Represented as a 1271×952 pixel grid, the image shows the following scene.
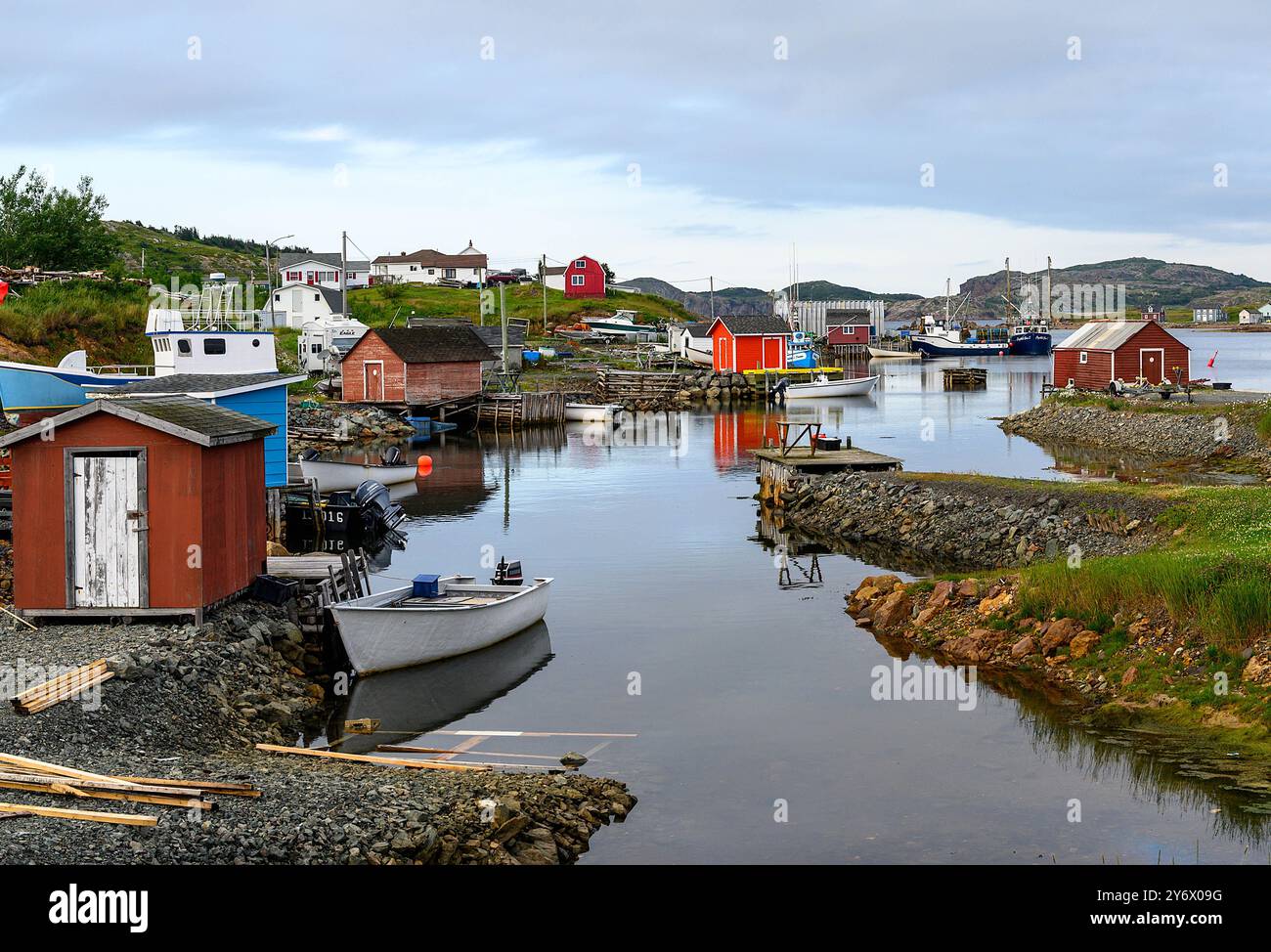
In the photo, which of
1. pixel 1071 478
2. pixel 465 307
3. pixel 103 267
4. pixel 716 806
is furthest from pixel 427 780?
pixel 465 307

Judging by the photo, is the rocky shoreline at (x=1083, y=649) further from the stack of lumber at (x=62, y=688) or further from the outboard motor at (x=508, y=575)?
the stack of lumber at (x=62, y=688)

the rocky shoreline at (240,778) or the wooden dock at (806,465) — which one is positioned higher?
the wooden dock at (806,465)

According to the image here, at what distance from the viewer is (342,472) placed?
4225 centimetres

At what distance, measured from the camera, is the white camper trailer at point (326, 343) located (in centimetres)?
8200

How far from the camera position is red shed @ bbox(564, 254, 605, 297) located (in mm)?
136875

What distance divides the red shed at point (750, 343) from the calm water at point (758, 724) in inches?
2362

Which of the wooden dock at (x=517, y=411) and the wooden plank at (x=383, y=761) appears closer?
the wooden plank at (x=383, y=761)

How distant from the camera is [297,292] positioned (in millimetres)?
98875

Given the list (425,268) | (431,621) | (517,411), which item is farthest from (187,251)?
(431,621)

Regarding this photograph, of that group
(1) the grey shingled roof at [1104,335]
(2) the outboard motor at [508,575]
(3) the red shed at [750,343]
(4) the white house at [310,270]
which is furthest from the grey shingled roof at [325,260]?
(2) the outboard motor at [508,575]

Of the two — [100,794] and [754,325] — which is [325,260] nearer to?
[754,325]

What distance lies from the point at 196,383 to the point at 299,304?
68.8 meters

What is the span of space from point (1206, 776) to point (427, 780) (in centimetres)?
949
